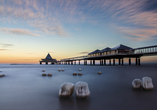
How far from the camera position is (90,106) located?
4.83m

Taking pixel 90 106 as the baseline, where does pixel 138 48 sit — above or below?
above

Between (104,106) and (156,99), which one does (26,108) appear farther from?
(156,99)

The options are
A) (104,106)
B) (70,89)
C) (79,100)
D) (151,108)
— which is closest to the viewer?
(151,108)

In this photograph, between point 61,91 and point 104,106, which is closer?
point 104,106

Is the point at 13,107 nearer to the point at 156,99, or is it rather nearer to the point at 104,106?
the point at 104,106

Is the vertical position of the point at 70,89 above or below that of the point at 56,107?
above

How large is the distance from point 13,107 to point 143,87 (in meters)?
7.74

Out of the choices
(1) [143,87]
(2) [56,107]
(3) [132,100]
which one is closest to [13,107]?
(2) [56,107]

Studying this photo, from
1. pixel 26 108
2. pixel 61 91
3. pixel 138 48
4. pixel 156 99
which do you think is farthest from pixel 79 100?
pixel 138 48

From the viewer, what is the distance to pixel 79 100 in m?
5.44

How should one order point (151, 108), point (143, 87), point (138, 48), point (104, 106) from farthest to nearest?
point (138, 48) < point (143, 87) < point (104, 106) < point (151, 108)

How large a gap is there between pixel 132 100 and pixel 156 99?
127 centimetres

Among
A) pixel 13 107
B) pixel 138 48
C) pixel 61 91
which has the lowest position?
pixel 13 107

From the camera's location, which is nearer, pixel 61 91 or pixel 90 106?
pixel 90 106
